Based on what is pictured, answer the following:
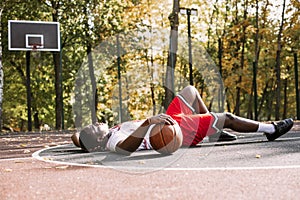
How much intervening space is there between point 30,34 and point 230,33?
36.8 ft

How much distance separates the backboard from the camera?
17886mm

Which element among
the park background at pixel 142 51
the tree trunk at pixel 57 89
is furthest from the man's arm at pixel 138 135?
the tree trunk at pixel 57 89

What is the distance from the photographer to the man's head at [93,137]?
20.0ft

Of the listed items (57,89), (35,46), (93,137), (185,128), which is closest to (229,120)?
(185,128)

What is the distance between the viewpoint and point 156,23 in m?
26.8

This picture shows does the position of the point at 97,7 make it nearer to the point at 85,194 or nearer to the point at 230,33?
the point at 230,33

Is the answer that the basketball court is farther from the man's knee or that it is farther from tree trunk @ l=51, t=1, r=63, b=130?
tree trunk @ l=51, t=1, r=63, b=130

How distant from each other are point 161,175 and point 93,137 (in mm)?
2308

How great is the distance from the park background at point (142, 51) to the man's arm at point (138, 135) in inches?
598

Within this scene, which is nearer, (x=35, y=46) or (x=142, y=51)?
(x=35, y=46)

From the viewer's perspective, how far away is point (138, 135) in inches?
222

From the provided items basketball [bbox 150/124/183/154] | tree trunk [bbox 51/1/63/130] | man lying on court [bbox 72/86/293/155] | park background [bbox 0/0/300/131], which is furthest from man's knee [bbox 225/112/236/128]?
tree trunk [bbox 51/1/63/130]

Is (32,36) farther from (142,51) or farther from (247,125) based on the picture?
(247,125)

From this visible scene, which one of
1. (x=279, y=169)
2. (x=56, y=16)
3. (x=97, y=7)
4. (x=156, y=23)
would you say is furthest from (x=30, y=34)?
(x=279, y=169)
